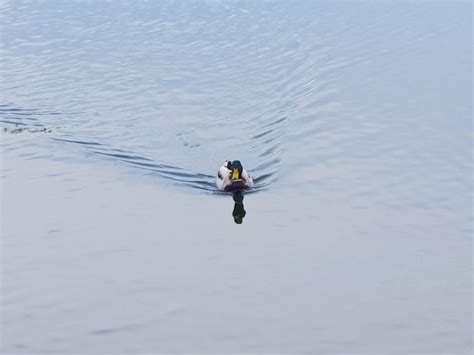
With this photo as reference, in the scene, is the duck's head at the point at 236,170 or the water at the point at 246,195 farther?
the duck's head at the point at 236,170

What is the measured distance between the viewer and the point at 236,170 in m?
30.9

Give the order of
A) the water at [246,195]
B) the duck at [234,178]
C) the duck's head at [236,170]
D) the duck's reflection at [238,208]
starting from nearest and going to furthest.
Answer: the water at [246,195], the duck's reflection at [238,208], the duck's head at [236,170], the duck at [234,178]

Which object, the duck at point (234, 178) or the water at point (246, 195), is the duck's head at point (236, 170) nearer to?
the duck at point (234, 178)

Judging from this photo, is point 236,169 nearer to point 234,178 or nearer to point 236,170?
point 236,170

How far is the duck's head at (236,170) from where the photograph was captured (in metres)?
30.8

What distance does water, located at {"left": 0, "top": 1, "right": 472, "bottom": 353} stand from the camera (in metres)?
22.7

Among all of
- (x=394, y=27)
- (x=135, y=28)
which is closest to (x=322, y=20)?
(x=394, y=27)

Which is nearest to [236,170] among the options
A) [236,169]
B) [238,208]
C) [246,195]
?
[236,169]

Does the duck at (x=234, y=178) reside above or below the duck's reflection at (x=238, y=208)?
above

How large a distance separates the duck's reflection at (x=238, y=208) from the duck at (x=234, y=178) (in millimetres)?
252

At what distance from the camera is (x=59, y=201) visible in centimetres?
3077

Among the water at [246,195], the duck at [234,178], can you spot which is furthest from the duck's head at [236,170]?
the water at [246,195]

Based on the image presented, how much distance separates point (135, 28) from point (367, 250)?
39324mm

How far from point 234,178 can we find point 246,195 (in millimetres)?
963
